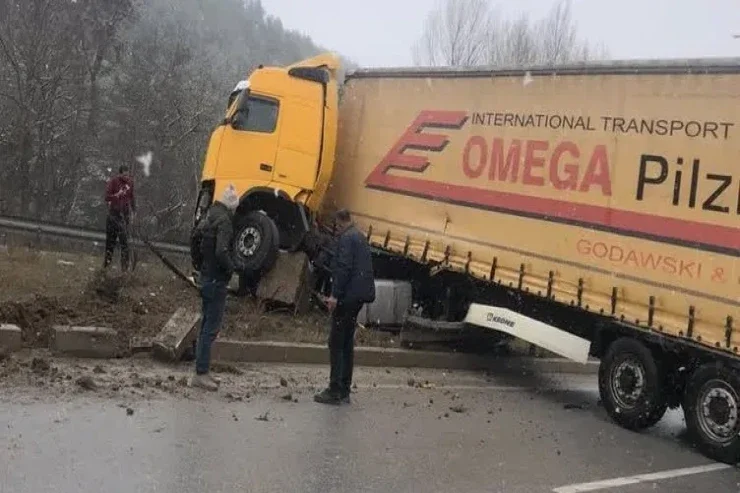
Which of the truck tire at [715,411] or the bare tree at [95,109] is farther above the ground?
the bare tree at [95,109]

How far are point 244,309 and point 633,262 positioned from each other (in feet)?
17.0

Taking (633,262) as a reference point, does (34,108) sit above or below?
above

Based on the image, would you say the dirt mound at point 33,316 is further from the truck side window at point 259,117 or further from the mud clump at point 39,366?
the truck side window at point 259,117

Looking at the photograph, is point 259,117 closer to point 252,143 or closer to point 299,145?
point 252,143

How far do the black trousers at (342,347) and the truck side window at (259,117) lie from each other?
208 inches

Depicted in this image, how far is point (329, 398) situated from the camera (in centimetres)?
788

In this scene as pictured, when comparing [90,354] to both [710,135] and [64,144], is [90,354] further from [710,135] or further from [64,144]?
[64,144]

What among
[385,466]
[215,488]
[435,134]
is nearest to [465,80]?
[435,134]

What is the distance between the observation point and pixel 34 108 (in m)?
29.8

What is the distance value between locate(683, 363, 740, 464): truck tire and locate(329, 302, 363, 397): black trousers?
3.10 meters

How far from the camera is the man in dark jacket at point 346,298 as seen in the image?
26.3 ft

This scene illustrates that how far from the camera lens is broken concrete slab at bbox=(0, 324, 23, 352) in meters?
7.98

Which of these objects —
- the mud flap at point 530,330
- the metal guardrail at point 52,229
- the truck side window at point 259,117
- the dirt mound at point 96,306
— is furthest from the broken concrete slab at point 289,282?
the metal guardrail at point 52,229

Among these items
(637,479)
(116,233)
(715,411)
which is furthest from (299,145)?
(637,479)
